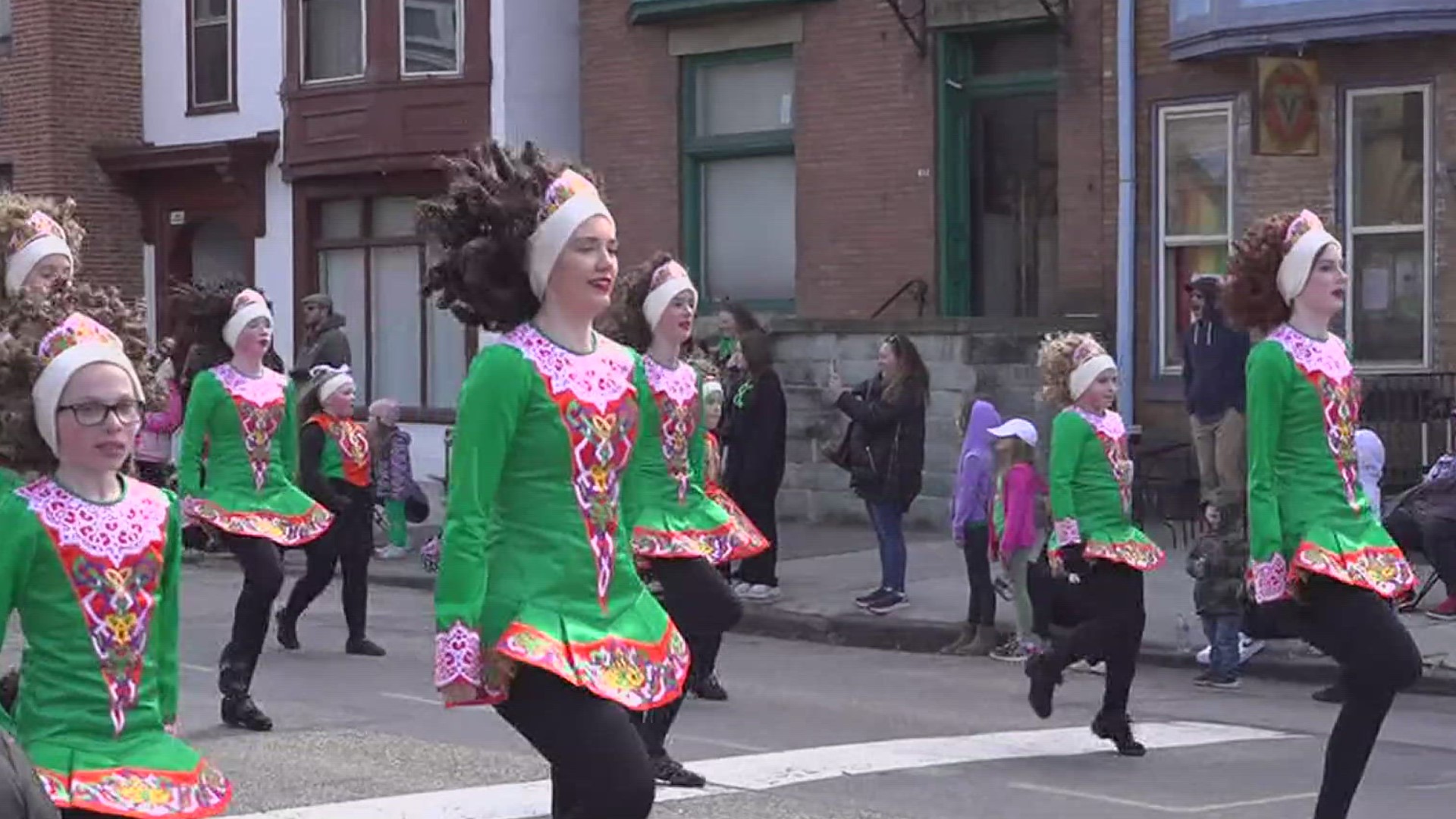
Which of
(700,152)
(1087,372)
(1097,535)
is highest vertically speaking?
(700,152)

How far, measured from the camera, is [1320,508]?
26.0 feet

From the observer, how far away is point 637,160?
79.8 feet

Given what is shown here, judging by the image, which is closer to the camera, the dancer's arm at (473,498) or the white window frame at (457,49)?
the dancer's arm at (473,498)

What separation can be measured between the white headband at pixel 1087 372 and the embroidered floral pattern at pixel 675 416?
1.75 metres

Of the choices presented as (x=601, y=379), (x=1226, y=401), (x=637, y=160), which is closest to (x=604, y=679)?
(x=601, y=379)

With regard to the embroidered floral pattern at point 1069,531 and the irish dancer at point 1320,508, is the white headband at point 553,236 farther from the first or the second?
the embroidered floral pattern at point 1069,531

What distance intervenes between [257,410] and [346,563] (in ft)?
9.47

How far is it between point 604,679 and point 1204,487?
12005 millimetres

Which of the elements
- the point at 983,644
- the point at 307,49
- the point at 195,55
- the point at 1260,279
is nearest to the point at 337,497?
the point at 983,644

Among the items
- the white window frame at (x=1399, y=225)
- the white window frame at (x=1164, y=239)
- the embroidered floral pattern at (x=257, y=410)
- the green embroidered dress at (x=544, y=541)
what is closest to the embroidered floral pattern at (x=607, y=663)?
the green embroidered dress at (x=544, y=541)

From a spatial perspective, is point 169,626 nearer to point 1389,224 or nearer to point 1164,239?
point 1389,224

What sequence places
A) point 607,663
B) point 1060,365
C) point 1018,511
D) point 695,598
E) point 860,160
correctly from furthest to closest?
point 860,160 < point 1018,511 < point 1060,365 < point 695,598 < point 607,663

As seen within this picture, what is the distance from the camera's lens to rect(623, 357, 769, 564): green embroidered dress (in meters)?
9.78

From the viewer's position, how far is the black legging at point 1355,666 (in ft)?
25.0
